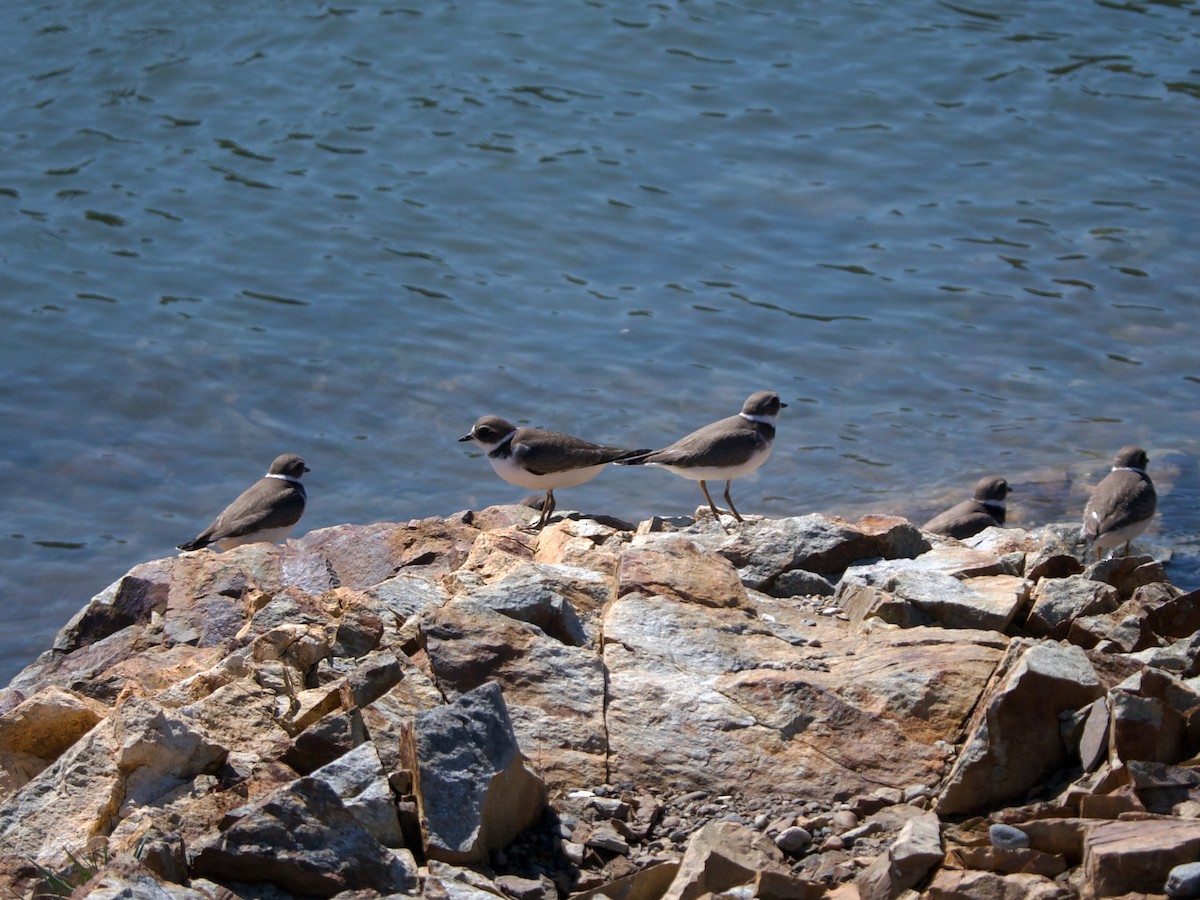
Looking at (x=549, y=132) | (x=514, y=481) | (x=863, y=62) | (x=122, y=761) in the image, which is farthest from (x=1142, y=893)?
(x=863, y=62)

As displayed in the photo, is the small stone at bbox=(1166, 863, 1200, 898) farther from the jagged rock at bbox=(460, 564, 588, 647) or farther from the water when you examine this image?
the water

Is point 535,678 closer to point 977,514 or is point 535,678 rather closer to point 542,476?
point 542,476

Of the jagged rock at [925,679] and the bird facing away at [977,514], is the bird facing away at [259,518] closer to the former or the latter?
the bird facing away at [977,514]

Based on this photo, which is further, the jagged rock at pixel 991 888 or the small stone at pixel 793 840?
the small stone at pixel 793 840

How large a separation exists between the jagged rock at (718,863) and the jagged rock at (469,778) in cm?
68

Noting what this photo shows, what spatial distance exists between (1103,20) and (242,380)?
46.4 ft

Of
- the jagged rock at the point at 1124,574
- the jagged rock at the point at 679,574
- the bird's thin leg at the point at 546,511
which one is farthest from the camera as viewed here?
the bird's thin leg at the point at 546,511

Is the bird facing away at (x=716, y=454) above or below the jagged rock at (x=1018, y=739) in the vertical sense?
below

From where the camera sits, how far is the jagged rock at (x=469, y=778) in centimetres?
510

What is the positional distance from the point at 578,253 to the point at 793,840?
39.7 ft

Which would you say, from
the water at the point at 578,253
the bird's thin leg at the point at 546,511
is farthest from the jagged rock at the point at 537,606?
the water at the point at 578,253

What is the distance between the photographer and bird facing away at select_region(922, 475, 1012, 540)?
10.8 m

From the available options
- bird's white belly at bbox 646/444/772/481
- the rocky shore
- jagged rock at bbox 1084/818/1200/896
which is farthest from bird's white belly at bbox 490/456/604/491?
→ jagged rock at bbox 1084/818/1200/896

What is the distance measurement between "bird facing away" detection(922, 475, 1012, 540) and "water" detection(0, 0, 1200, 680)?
4.12ft
